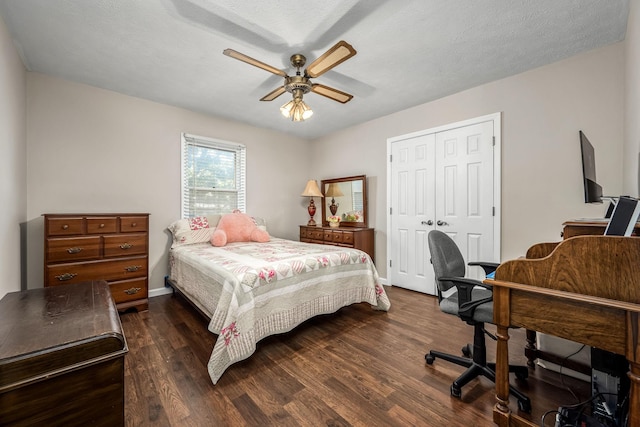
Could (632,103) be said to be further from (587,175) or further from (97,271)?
(97,271)

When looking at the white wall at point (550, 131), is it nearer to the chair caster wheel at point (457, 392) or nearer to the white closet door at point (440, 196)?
the white closet door at point (440, 196)

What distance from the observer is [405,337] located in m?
2.34

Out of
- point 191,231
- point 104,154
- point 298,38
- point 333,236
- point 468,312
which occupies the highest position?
point 298,38

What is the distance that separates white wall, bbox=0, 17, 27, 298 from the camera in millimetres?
1955

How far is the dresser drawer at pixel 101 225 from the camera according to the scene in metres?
2.68

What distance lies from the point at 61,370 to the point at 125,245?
2294mm

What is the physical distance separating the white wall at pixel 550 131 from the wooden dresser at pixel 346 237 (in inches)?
68.1

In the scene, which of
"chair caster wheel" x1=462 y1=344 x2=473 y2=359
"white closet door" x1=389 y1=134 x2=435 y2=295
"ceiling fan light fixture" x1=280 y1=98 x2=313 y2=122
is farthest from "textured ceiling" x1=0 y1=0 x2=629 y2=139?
"chair caster wheel" x1=462 y1=344 x2=473 y2=359

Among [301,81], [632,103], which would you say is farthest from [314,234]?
[632,103]

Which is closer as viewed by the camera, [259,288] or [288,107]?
[259,288]

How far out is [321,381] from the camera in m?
1.75

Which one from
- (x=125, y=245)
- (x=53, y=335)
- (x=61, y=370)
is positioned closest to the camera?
(x=61, y=370)

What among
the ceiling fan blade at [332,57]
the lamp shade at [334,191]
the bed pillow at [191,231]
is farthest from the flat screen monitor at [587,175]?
the bed pillow at [191,231]

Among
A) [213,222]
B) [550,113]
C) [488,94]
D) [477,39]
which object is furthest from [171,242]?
[550,113]
